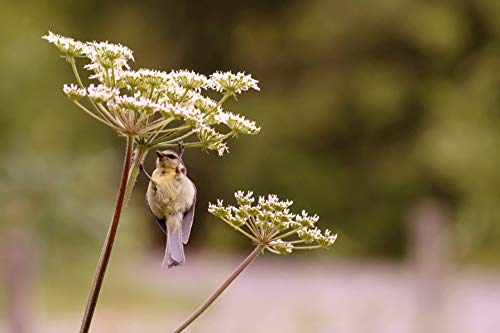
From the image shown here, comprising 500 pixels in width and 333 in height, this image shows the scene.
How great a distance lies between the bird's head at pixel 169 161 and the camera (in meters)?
3.06

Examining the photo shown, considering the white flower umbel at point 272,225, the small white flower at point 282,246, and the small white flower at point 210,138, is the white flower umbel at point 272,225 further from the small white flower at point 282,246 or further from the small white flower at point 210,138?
the small white flower at point 210,138

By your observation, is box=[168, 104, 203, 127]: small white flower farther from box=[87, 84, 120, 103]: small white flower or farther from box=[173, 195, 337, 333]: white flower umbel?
box=[173, 195, 337, 333]: white flower umbel

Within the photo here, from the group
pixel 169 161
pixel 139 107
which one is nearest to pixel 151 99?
pixel 139 107

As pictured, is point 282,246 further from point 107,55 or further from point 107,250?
point 107,55

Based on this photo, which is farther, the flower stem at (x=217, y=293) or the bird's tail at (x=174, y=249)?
the bird's tail at (x=174, y=249)

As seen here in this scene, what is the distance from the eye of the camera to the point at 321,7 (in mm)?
24438

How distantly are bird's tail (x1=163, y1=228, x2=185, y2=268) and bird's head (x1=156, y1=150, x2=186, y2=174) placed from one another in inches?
10.1

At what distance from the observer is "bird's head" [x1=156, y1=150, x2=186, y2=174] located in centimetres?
306

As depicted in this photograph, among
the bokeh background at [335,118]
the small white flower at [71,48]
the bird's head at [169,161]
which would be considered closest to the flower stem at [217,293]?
the bird's head at [169,161]

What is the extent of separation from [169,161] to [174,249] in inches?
15.4

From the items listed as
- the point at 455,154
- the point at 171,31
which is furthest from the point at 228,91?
the point at 171,31

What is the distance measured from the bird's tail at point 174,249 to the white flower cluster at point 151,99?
239 mm

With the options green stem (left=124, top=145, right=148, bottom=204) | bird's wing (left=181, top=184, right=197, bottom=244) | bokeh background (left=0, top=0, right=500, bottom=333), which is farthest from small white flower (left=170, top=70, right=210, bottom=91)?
bokeh background (left=0, top=0, right=500, bottom=333)

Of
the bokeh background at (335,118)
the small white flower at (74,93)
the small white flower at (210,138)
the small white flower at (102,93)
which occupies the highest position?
the bokeh background at (335,118)
